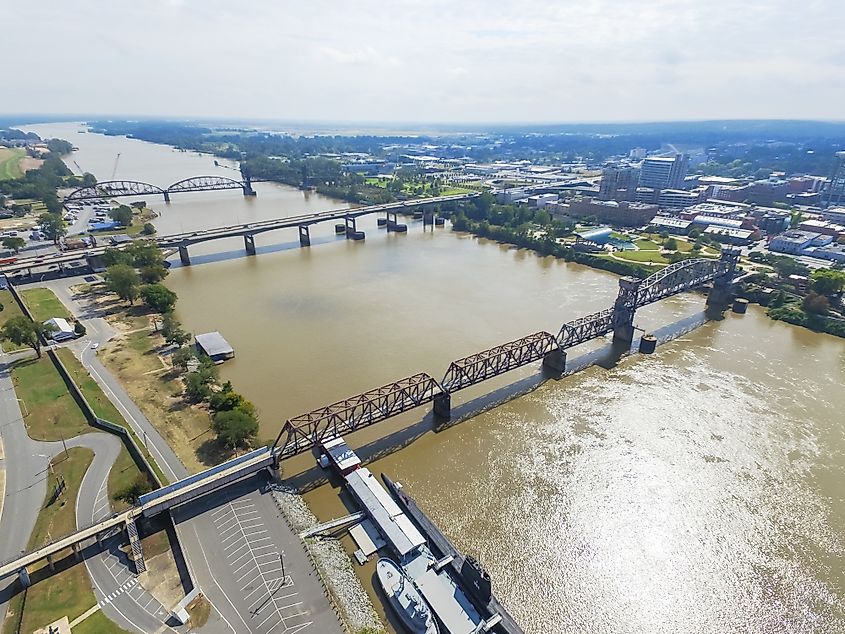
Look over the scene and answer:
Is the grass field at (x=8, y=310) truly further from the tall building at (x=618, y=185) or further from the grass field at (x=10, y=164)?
the tall building at (x=618, y=185)

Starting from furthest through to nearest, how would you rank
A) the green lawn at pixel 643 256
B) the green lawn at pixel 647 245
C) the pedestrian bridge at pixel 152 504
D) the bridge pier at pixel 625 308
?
the green lawn at pixel 647 245 → the green lawn at pixel 643 256 → the bridge pier at pixel 625 308 → the pedestrian bridge at pixel 152 504

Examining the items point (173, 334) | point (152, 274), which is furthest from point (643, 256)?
point (152, 274)

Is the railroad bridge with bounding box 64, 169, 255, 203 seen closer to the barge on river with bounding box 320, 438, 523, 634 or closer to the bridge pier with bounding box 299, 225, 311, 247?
the bridge pier with bounding box 299, 225, 311, 247

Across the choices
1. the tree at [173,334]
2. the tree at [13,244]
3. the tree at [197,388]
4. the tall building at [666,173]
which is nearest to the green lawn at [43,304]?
the tree at [173,334]

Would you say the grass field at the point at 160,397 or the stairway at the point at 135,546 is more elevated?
the stairway at the point at 135,546

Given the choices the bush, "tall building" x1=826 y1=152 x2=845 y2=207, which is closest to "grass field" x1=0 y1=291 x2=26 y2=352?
the bush

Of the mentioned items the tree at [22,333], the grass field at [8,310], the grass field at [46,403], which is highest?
the tree at [22,333]
